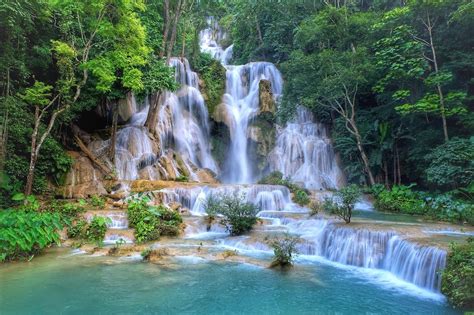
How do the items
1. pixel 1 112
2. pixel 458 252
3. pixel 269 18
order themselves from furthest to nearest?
pixel 269 18 → pixel 1 112 → pixel 458 252

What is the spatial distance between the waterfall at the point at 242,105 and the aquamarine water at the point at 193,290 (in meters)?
15.2

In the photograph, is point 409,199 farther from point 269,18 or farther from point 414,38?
point 269,18

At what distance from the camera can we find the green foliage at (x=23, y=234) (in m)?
8.76

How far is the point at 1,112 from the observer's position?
12.3 meters

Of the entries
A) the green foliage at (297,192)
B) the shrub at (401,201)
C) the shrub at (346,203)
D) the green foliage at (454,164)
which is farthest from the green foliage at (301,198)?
the green foliage at (454,164)

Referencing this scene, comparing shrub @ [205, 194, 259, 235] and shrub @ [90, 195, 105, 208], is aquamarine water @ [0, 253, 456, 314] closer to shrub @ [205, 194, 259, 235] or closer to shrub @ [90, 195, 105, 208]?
shrub @ [205, 194, 259, 235]

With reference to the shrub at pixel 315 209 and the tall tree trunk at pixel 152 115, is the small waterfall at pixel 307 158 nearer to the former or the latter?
the shrub at pixel 315 209

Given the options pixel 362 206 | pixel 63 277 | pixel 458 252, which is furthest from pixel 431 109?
pixel 63 277

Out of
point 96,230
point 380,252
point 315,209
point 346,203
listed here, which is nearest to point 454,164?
point 315,209

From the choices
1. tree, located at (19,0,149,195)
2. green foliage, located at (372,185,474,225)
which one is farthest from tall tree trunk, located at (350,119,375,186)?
tree, located at (19,0,149,195)

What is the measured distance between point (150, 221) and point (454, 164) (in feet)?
41.8

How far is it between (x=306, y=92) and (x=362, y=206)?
7279 millimetres

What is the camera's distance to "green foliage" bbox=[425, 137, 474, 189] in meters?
14.7

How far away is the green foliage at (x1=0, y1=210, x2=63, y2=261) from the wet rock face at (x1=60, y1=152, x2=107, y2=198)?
6293 mm
